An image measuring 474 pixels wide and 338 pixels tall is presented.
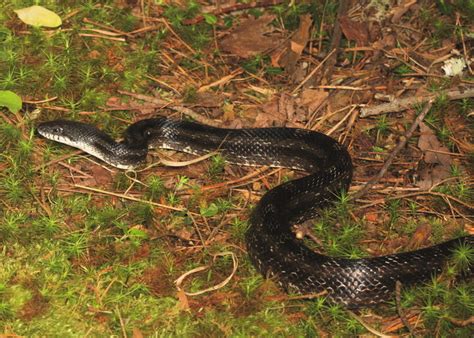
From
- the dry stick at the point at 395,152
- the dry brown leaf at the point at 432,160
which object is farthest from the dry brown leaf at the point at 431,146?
the dry stick at the point at 395,152

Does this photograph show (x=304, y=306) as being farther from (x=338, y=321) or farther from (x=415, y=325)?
(x=415, y=325)

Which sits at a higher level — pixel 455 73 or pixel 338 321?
pixel 455 73

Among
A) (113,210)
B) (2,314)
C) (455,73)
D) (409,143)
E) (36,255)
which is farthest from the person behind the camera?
(455,73)

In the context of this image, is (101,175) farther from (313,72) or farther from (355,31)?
(355,31)

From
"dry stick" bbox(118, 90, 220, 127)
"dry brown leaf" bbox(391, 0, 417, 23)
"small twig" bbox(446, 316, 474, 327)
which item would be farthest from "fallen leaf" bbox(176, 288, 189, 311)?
"dry brown leaf" bbox(391, 0, 417, 23)

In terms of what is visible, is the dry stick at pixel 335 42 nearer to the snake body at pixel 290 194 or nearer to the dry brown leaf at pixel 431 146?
the snake body at pixel 290 194

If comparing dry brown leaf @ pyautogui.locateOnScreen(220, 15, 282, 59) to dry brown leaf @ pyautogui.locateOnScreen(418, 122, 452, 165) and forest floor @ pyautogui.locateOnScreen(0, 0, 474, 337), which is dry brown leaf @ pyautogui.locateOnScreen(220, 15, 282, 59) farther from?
dry brown leaf @ pyautogui.locateOnScreen(418, 122, 452, 165)

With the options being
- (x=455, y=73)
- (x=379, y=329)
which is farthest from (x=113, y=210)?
(x=455, y=73)
